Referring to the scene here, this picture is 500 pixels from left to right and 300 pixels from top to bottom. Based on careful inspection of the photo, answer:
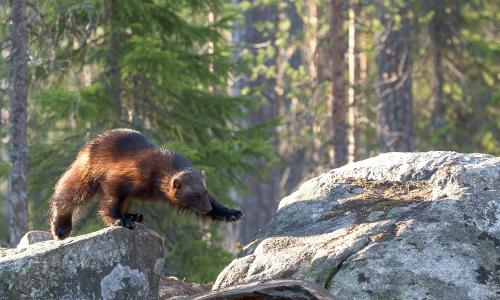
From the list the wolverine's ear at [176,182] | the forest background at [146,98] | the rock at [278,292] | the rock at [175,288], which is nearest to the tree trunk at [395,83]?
the forest background at [146,98]

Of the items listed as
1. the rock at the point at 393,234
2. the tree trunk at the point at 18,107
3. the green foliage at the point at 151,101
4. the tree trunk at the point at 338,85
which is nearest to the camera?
the rock at the point at 393,234

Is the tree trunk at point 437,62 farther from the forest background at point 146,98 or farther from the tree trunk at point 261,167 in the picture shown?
the tree trunk at point 261,167

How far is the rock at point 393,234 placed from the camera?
670 cm

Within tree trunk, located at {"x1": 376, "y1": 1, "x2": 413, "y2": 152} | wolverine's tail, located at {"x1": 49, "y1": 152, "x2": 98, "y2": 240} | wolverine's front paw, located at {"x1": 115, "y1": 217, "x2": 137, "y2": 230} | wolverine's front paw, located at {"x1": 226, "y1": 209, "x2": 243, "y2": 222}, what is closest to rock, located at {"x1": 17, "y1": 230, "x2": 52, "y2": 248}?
wolverine's tail, located at {"x1": 49, "y1": 152, "x2": 98, "y2": 240}

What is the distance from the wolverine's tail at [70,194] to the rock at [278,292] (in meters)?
2.65

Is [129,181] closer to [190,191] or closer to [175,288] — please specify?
[190,191]

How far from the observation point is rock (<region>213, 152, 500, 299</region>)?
670cm

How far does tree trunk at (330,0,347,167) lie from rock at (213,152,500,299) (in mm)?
8771

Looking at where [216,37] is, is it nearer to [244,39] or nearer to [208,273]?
[208,273]

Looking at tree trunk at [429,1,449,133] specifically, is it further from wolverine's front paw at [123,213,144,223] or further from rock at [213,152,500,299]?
wolverine's front paw at [123,213,144,223]

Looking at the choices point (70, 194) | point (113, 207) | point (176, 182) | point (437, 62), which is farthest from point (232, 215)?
point (437, 62)

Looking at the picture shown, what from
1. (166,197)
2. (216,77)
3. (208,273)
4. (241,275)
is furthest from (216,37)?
(241,275)

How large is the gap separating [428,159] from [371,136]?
18.1m

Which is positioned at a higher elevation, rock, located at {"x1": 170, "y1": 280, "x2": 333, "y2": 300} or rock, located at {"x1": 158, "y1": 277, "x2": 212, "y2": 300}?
→ rock, located at {"x1": 170, "y1": 280, "x2": 333, "y2": 300}
